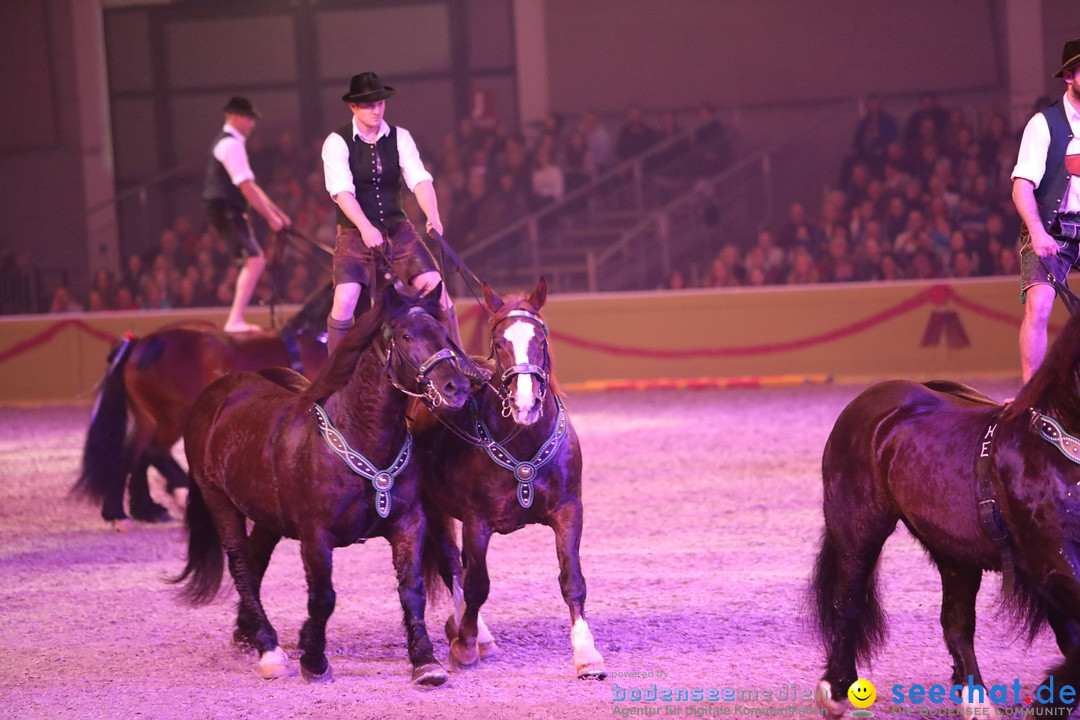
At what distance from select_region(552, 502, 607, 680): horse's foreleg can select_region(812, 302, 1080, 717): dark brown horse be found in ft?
2.94

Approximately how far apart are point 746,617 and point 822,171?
43.6 feet

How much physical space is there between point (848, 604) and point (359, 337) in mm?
2166

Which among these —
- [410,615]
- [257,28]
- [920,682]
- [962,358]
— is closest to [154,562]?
[410,615]

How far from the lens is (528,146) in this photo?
61.0ft

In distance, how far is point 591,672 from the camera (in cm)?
490

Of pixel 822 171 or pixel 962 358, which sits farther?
pixel 822 171

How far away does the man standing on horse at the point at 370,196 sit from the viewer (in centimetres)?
609

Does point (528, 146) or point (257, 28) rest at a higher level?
point (257, 28)

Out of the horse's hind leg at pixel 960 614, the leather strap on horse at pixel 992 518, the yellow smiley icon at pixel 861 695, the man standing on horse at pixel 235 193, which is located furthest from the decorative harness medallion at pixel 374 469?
the man standing on horse at pixel 235 193

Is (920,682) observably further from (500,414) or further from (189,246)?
(189,246)

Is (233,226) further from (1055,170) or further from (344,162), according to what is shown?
(1055,170)

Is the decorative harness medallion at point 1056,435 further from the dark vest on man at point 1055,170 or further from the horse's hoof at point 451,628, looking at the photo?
the horse's hoof at point 451,628

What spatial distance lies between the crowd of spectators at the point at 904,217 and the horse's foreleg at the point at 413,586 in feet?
35.0

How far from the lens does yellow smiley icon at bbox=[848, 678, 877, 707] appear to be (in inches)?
174
